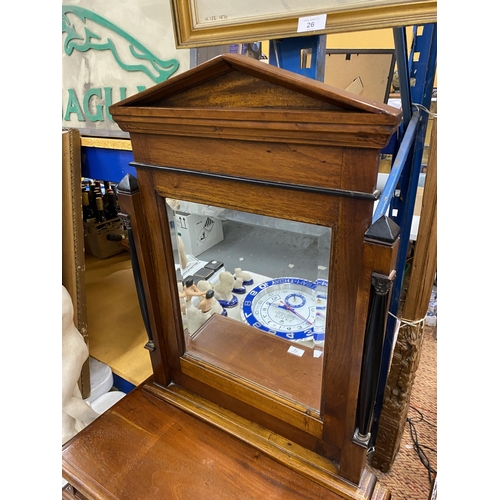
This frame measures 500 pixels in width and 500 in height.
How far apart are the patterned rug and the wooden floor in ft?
2.94

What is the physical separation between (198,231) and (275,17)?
339 mm

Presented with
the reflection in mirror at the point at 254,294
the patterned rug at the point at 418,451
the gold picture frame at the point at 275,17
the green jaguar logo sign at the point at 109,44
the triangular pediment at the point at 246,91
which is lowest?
the patterned rug at the point at 418,451

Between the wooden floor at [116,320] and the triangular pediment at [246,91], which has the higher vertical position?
the triangular pediment at [246,91]

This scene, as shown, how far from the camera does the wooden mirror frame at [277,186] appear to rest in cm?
38

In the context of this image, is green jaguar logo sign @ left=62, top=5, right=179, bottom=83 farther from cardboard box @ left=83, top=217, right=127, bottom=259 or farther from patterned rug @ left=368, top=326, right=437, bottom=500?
patterned rug @ left=368, top=326, right=437, bottom=500

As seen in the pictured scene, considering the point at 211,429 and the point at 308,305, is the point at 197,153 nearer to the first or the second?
the point at 308,305

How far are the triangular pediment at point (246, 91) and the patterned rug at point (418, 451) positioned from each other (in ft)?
3.97

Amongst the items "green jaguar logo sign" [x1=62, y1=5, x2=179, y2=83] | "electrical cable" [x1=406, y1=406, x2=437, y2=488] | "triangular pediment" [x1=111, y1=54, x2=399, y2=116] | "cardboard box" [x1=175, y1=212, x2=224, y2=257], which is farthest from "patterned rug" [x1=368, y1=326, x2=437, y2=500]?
"green jaguar logo sign" [x1=62, y1=5, x2=179, y2=83]

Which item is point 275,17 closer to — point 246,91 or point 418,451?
point 246,91

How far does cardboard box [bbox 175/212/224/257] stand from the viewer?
58 cm

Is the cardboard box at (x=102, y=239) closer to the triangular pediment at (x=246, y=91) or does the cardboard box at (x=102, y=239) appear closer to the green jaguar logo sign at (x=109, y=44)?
the green jaguar logo sign at (x=109, y=44)

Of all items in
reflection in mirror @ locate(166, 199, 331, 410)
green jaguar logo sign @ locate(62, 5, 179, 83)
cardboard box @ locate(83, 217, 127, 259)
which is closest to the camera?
reflection in mirror @ locate(166, 199, 331, 410)

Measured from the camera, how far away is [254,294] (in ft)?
2.23

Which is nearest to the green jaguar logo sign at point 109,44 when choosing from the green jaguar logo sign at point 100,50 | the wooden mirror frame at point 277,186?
the green jaguar logo sign at point 100,50
